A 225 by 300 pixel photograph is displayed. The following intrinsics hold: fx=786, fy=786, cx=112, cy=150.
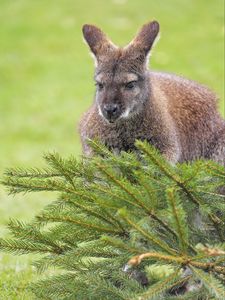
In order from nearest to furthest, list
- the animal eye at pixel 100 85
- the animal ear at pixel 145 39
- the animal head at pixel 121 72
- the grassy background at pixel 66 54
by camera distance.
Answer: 1. the animal head at pixel 121 72
2. the animal eye at pixel 100 85
3. the animal ear at pixel 145 39
4. the grassy background at pixel 66 54

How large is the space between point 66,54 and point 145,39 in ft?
84.8

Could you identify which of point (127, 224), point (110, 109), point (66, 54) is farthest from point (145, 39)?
point (66, 54)

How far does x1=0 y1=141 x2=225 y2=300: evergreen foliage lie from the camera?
3496 mm

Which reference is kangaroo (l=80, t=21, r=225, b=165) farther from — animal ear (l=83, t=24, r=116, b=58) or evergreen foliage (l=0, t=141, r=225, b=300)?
evergreen foliage (l=0, t=141, r=225, b=300)

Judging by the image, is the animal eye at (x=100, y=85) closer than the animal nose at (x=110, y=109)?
No

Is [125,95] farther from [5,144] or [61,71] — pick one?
[61,71]

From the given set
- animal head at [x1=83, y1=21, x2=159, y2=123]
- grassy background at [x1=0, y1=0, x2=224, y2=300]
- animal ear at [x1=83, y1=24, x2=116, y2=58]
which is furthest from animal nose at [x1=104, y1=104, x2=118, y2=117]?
grassy background at [x1=0, y1=0, x2=224, y2=300]

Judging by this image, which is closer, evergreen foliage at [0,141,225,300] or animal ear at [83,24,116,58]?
evergreen foliage at [0,141,225,300]

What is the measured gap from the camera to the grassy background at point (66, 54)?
85.1ft

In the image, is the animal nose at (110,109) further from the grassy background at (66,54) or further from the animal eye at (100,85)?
the grassy background at (66,54)

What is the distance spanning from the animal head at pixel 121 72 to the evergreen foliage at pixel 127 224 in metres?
1.91

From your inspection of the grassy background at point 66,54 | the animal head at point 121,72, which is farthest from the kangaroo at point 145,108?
the grassy background at point 66,54

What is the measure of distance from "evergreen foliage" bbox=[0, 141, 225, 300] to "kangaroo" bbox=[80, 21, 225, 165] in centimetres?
181

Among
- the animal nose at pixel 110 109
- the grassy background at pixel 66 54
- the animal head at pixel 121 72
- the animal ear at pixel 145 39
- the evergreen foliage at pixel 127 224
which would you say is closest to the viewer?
Result: the evergreen foliage at pixel 127 224
